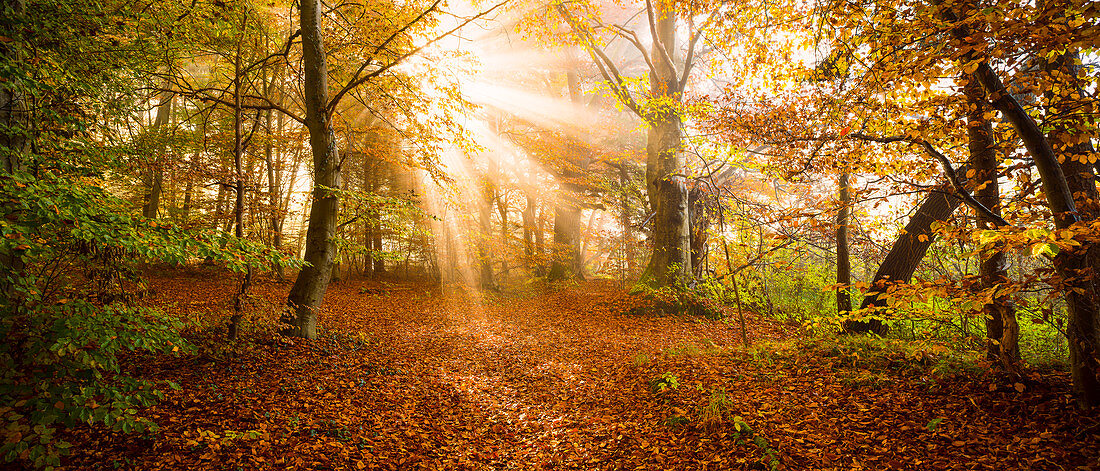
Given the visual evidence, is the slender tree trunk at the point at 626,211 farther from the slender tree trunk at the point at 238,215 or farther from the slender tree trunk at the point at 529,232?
the slender tree trunk at the point at 238,215

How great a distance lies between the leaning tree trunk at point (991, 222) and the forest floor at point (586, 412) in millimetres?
282

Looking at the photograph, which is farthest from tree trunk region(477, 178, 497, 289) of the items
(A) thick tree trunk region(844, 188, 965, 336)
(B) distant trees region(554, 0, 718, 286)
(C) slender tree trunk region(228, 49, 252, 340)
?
(A) thick tree trunk region(844, 188, 965, 336)

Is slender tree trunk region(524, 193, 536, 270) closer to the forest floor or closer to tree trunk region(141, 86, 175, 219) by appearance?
the forest floor

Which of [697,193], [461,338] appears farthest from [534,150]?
[461,338]

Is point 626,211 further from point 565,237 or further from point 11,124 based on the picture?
point 11,124

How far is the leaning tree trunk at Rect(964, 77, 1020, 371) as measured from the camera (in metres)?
3.76

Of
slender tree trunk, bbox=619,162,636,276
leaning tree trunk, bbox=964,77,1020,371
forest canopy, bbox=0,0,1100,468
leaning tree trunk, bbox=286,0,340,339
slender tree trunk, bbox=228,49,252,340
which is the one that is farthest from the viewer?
slender tree trunk, bbox=619,162,636,276

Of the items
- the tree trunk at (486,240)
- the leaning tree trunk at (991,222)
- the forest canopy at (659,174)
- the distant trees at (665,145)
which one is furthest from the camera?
the tree trunk at (486,240)

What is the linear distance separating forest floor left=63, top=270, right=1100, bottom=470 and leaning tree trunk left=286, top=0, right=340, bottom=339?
22.6 inches

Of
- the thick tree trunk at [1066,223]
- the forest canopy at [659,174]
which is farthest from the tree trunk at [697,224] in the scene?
the thick tree trunk at [1066,223]

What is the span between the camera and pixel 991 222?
3.82 meters

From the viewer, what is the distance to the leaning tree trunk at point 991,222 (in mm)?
3760

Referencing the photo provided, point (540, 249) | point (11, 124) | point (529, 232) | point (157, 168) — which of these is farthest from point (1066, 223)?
point (529, 232)

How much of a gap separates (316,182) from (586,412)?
16.8 feet
